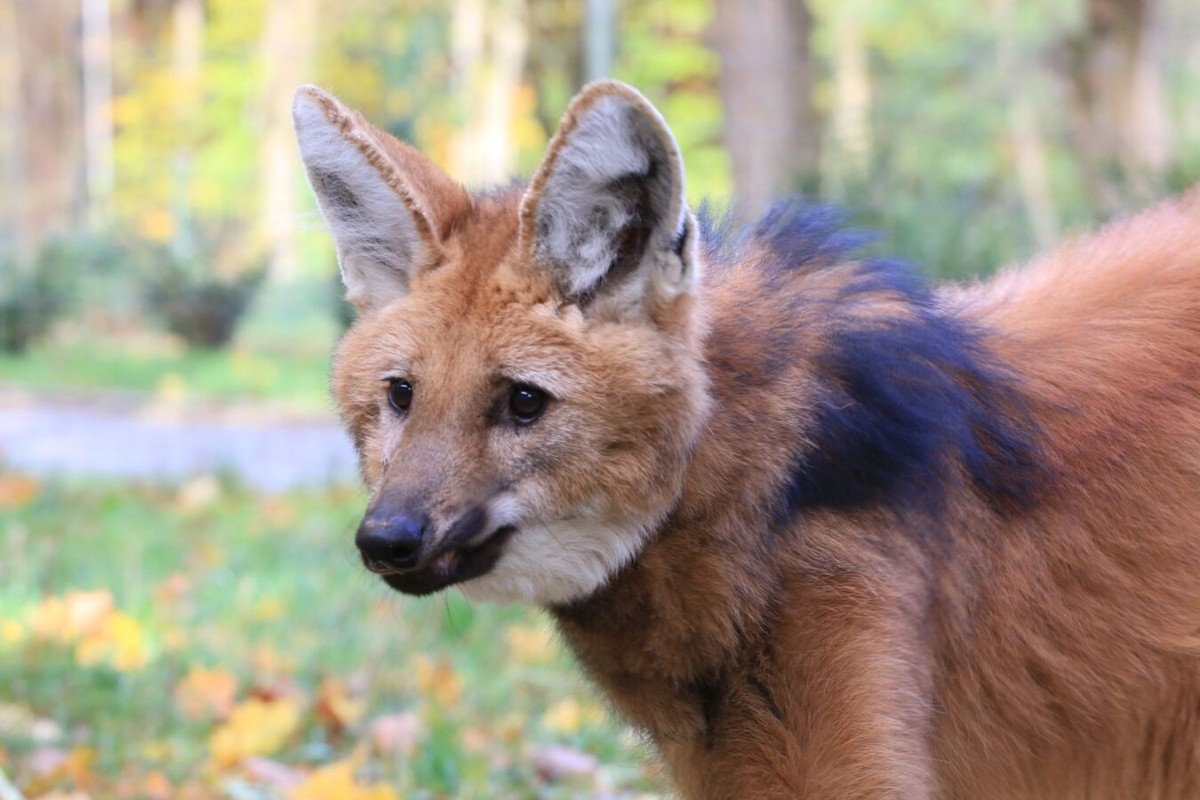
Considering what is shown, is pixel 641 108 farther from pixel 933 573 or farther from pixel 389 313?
pixel 933 573

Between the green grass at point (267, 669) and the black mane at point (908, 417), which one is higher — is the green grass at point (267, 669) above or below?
below

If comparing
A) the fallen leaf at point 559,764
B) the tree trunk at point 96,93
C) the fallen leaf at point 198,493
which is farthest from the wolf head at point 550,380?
the tree trunk at point 96,93

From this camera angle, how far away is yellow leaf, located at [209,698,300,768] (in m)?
3.25

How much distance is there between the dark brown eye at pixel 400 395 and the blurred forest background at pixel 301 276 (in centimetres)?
59

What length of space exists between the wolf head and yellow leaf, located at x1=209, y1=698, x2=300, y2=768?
4.55ft

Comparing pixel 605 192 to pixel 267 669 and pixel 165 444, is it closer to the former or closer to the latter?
pixel 267 669

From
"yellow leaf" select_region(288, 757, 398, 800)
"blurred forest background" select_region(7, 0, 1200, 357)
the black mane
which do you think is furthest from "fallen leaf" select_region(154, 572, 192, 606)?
the black mane

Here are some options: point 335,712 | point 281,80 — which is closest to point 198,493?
point 335,712

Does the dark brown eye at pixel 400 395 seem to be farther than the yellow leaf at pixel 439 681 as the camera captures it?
No

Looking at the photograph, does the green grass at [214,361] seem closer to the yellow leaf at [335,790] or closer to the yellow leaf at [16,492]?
the yellow leaf at [16,492]

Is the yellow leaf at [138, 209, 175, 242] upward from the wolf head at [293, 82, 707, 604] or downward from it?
downward

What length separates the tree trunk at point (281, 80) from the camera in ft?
67.4

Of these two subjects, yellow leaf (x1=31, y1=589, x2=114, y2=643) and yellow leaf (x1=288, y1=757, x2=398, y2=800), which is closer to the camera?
yellow leaf (x1=288, y1=757, x2=398, y2=800)

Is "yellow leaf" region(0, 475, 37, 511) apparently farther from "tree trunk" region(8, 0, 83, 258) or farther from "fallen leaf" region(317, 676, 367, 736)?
"tree trunk" region(8, 0, 83, 258)
